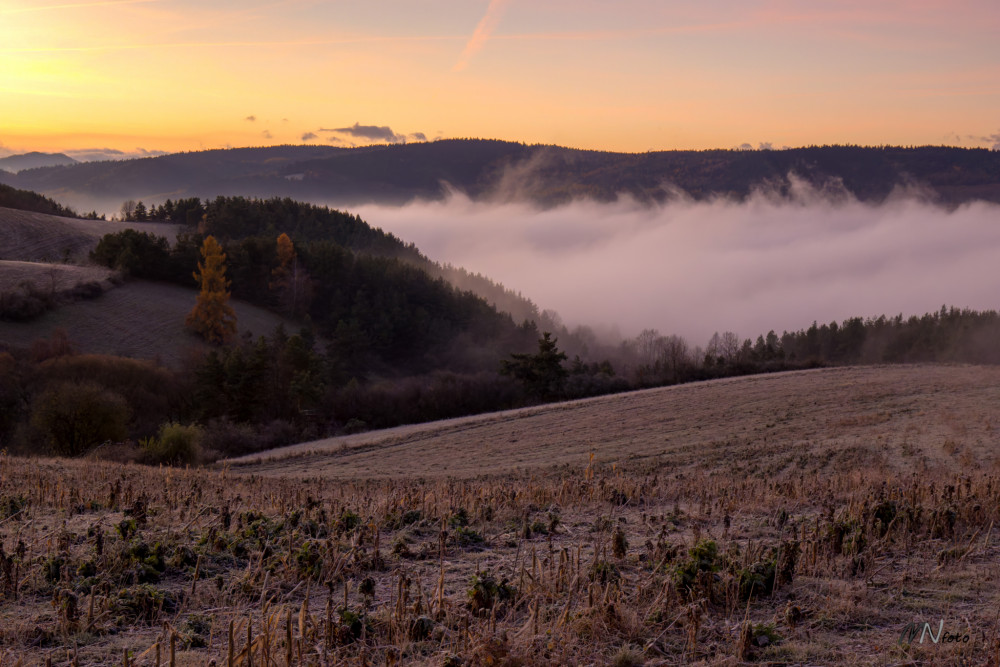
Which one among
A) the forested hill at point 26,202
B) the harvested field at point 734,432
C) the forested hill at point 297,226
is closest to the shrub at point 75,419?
the harvested field at point 734,432

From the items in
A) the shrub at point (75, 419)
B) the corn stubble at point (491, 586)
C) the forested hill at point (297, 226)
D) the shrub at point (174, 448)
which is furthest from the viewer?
the forested hill at point (297, 226)

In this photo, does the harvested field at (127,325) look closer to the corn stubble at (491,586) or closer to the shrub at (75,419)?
the shrub at (75,419)

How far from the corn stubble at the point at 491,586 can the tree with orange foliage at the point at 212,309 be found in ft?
226

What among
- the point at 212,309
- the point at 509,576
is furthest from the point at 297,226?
the point at 509,576

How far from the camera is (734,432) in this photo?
1261 inches

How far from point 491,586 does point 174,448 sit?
35243 mm

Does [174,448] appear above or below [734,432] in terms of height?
below

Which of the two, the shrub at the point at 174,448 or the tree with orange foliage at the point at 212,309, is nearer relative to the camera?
the shrub at the point at 174,448

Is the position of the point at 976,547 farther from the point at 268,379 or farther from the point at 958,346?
the point at 958,346

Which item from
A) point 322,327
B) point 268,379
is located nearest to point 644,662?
point 268,379

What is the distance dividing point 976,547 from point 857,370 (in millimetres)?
46396

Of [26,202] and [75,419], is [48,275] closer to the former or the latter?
[75,419]

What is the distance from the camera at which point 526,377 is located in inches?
2584

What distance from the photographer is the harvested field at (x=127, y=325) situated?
63.3 metres
